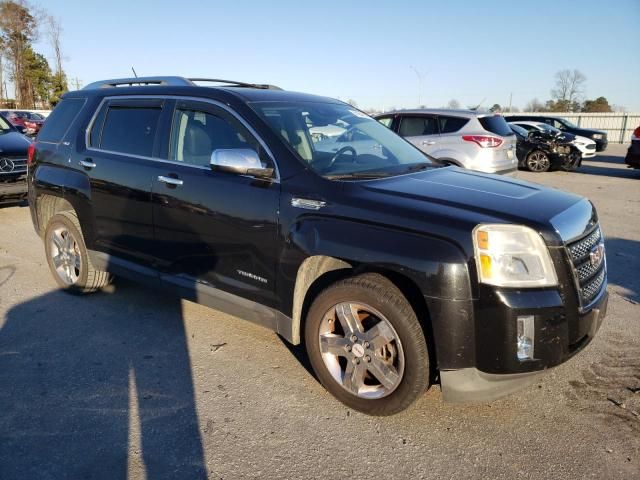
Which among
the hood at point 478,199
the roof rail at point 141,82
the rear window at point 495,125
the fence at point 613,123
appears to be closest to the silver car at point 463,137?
the rear window at point 495,125

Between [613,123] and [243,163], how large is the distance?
36.6m

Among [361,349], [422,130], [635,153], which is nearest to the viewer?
[361,349]

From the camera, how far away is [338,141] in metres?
3.77

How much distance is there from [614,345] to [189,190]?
3.40 m

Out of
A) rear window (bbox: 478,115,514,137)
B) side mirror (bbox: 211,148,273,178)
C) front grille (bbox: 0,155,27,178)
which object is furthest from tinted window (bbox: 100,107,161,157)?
rear window (bbox: 478,115,514,137)

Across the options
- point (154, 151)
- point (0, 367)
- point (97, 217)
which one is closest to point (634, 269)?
point (154, 151)

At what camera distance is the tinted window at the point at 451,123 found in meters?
9.75

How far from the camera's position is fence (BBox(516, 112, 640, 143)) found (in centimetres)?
3234

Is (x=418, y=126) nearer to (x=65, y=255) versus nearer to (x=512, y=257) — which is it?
(x=65, y=255)

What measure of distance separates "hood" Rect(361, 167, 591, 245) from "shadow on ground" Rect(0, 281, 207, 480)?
179 centimetres

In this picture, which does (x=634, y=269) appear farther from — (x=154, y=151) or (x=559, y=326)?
(x=154, y=151)

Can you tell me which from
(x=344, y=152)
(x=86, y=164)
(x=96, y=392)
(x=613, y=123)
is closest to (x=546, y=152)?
(x=344, y=152)

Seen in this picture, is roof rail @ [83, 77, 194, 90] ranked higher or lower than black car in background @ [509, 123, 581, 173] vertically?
higher

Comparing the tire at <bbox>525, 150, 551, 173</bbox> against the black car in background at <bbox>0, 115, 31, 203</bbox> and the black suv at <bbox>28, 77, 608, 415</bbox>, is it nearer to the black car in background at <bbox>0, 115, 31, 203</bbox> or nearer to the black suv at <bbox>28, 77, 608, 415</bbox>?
the black suv at <bbox>28, 77, 608, 415</bbox>
